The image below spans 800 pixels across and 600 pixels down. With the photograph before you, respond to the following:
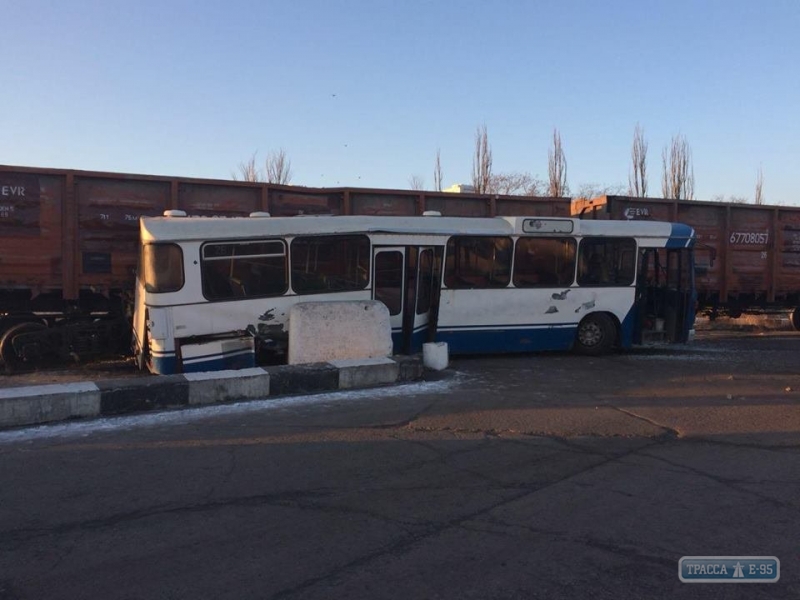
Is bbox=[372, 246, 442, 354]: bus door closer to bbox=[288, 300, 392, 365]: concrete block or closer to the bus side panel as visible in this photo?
the bus side panel

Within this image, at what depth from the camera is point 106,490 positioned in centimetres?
535

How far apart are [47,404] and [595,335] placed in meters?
9.48

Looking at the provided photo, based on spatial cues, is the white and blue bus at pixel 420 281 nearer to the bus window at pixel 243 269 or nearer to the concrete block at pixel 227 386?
the bus window at pixel 243 269

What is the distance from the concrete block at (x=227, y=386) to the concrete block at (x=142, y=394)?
0.12 meters

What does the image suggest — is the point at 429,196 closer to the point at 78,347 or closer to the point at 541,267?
the point at 541,267

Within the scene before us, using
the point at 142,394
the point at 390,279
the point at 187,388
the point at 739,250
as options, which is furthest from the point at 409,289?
the point at 739,250

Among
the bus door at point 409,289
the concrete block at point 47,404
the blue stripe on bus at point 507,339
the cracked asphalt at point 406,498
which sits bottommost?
the cracked asphalt at point 406,498

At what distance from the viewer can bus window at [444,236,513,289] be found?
12.0 metres

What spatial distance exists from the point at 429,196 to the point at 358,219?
11.1 ft

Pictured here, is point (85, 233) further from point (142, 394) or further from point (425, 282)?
point (425, 282)

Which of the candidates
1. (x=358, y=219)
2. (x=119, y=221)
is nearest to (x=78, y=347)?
(x=119, y=221)

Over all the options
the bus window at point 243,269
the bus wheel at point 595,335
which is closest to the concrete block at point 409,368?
the bus window at point 243,269

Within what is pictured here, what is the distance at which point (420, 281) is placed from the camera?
1175cm

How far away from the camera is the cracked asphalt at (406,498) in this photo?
12.8 ft
